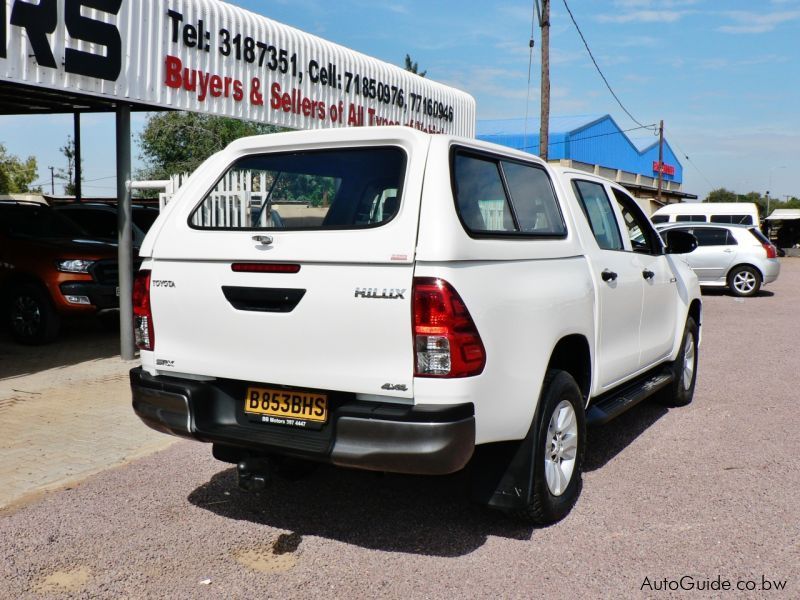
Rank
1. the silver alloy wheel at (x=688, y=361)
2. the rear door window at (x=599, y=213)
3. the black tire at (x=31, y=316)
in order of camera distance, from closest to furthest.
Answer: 1. the rear door window at (x=599, y=213)
2. the silver alloy wheel at (x=688, y=361)
3. the black tire at (x=31, y=316)

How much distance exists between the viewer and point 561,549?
3.94m

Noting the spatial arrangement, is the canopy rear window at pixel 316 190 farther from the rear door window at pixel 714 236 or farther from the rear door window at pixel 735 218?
the rear door window at pixel 735 218

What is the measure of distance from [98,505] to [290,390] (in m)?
1.63

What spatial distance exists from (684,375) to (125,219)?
6218mm

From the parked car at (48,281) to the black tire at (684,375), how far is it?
6691 mm

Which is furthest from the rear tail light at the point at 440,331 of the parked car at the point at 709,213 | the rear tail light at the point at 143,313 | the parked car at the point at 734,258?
the parked car at the point at 709,213

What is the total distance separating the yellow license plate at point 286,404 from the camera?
3686 millimetres

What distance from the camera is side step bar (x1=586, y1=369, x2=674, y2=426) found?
15.8 ft

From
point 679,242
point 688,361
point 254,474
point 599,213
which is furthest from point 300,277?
point 688,361

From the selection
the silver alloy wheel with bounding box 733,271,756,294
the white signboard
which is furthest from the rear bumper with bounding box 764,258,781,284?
the white signboard

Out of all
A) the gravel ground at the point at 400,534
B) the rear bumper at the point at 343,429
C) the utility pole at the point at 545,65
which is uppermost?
the utility pole at the point at 545,65

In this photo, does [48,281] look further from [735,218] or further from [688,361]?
[735,218]

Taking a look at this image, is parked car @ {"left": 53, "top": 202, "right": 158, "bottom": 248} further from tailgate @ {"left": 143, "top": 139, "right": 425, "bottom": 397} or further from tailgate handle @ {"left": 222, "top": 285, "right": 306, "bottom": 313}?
tailgate handle @ {"left": 222, "top": 285, "right": 306, "bottom": 313}

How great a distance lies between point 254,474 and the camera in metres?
3.91
